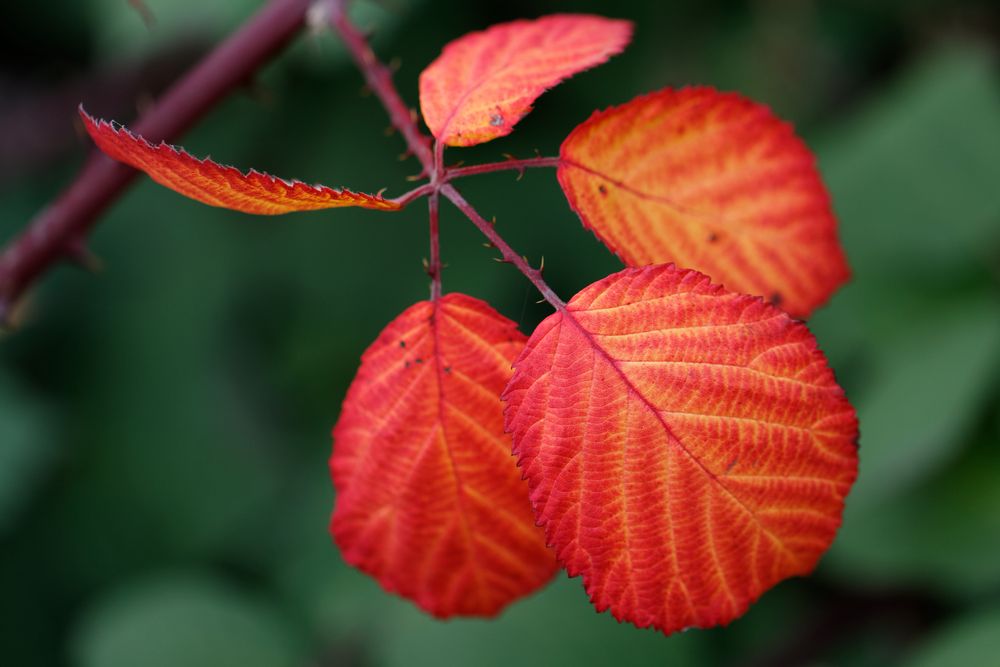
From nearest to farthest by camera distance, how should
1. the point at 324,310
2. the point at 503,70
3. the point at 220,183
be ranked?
the point at 220,183 → the point at 503,70 → the point at 324,310

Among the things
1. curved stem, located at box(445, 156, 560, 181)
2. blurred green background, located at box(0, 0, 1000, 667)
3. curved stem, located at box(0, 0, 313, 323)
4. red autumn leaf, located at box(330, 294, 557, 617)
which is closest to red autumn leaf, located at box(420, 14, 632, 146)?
curved stem, located at box(445, 156, 560, 181)

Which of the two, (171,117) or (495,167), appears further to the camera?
(171,117)

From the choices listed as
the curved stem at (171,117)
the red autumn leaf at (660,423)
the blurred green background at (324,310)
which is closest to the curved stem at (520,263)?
the red autumn leaf at (660,423)

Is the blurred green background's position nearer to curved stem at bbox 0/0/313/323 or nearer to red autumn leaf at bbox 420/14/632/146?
curved stem at bbox 0/0/313/323

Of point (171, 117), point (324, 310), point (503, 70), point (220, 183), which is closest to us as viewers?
point (220, 183)

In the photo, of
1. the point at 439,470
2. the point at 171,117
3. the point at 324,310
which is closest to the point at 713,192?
the point at 439,470

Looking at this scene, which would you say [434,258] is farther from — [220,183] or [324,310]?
[324,310]

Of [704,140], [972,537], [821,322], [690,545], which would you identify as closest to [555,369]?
[690,545]

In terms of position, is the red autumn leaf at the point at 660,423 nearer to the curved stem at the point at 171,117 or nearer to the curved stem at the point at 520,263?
the curved stem at the point at 520,263

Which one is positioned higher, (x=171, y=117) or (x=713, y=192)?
(x=171, y=117)
